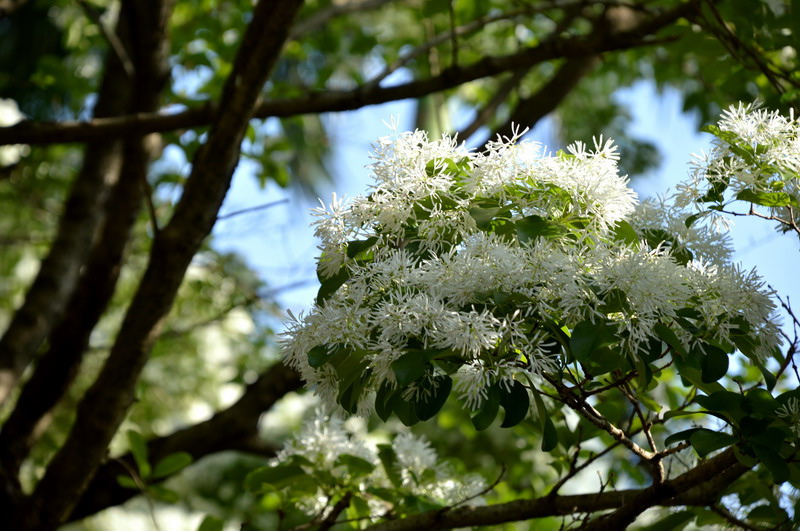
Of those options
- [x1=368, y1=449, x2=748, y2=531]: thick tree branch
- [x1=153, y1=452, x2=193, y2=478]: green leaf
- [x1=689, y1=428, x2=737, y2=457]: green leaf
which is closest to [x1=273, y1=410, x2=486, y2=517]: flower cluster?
[x1=368, y1=449, x2=748, y2=531]: thick tree branch

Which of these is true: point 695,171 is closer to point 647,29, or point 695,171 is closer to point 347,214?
point 347,214

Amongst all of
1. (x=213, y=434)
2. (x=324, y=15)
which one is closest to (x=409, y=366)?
(x=213, y=434)

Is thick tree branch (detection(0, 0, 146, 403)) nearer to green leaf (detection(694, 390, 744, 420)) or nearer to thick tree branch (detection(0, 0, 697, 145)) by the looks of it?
thick tree branch (detection(0, 0, 697, 145))

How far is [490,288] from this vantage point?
2.75ft

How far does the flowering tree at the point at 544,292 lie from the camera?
0.82m

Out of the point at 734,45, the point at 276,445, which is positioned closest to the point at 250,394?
the point at 276,445

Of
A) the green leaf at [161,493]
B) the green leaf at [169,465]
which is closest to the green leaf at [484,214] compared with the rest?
the green leaf at [169,465]

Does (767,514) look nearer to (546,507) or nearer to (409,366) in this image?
(546,507)

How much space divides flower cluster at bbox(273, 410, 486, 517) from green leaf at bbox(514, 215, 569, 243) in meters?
0.66

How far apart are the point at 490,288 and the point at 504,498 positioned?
1331 millimetres

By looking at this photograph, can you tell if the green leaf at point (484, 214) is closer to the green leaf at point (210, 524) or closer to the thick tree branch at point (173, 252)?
the thick tree branch at point (173, 252)

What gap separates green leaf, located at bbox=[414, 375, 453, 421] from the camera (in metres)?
0.88

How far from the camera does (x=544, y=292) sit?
85cm

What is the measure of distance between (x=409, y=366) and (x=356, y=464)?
0.67m
